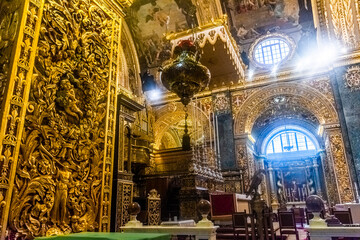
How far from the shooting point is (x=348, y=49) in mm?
9680

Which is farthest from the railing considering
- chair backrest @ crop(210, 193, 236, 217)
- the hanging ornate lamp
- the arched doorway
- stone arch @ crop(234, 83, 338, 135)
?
the hanging ornate lamp

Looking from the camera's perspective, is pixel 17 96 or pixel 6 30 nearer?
pixel 17 96

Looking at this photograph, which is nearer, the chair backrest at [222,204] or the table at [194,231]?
the table at [194,231]

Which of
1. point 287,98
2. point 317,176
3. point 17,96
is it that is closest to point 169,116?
point 287,98

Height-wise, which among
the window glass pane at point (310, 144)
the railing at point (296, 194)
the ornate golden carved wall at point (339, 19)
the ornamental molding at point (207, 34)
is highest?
the ornate golden carved wall at point (339, 19)

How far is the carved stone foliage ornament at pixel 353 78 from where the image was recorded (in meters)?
9.39

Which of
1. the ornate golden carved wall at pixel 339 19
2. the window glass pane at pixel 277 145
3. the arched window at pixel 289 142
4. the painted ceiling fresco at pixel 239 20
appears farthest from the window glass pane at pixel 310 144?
the ornate golden carved wall at pixel 339 19

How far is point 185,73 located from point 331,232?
106 inches

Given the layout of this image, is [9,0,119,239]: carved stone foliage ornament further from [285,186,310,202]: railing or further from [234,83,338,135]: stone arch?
[285,186,310,202]: railing

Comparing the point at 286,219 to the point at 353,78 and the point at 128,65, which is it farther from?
the point at 128,65

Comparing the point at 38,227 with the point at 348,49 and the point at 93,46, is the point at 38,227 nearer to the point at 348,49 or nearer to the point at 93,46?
the point at 93,46

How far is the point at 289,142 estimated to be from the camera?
48.9ft

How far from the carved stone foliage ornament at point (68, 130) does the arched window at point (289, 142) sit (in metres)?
13.0

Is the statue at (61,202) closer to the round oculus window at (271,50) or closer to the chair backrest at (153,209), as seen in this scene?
the chair backrest at (153,209)
